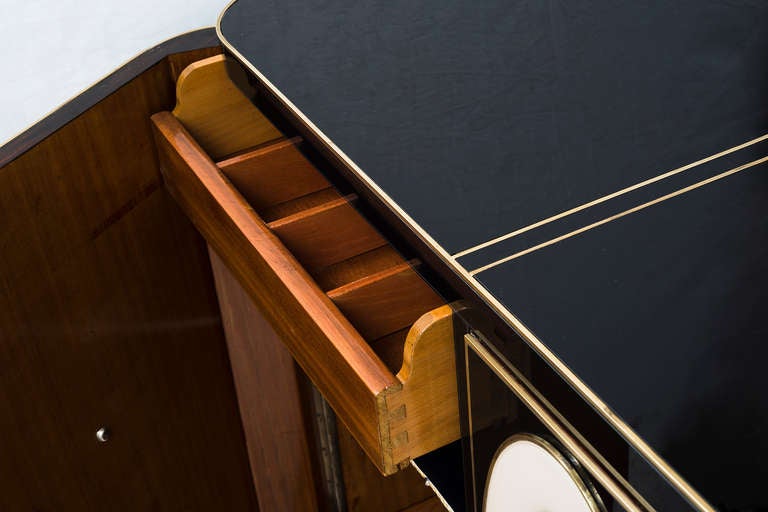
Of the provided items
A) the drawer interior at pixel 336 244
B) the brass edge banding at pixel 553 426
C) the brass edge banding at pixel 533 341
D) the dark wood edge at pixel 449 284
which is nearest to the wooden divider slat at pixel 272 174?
the drawer interior at pixel 336 244

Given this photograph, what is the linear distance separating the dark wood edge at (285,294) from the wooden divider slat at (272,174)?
5 centimetres

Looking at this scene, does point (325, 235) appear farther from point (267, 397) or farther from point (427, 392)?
point (267, 397)

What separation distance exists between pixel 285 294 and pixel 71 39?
70 centimetres

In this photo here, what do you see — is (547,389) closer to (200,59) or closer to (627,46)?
(627,46)

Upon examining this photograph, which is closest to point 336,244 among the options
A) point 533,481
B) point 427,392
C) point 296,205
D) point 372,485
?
point 296,205

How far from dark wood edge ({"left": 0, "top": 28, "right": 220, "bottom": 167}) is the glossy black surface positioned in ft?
0.36

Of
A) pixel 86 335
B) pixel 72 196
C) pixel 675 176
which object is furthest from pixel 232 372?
pixel 675 176

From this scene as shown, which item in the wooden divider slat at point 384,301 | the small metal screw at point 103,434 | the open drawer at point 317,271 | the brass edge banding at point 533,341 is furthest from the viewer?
the small metal screw at point 103,434

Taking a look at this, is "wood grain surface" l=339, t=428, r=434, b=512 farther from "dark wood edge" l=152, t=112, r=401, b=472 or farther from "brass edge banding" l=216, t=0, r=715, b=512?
"brass edge banding" l=216, t=0, r=715, b=512

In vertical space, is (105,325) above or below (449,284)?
above

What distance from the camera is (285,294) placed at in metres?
0.89

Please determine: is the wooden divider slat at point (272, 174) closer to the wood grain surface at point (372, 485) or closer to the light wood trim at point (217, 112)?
the light wood trim at point (217, 112)

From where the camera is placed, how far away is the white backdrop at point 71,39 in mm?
1357

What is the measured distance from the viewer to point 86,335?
120cm
